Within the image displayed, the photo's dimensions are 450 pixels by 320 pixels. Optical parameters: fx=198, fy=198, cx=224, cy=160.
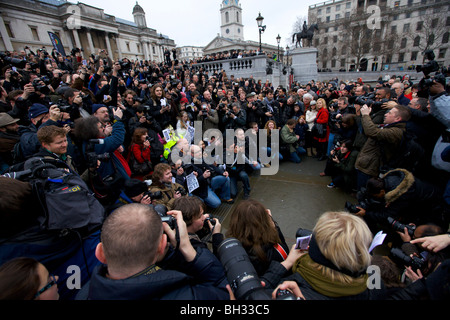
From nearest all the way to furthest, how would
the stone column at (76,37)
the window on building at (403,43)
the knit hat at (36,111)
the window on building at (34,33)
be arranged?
the knit hat at (36,111), the window on building at (34,33), the stone column at (76,37), the window on building at (403,43)

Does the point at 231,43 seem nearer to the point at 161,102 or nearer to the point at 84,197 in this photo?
the point at 161,102

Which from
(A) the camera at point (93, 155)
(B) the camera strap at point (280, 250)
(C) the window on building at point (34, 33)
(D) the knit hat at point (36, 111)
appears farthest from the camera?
(C) the window on building at point (34, 33)

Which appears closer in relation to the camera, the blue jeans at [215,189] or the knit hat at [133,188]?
the knit hat at [133,188]

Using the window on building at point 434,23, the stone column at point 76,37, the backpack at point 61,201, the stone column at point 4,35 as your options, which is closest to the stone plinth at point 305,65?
the backpack at point 61,201

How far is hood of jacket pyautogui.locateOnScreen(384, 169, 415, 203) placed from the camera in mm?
2566

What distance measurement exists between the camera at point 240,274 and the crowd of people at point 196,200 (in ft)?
0.19

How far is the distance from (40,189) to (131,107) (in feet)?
11.8

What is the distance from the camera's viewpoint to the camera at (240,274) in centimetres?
112

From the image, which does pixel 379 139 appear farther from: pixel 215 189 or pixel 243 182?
pixel 215 189

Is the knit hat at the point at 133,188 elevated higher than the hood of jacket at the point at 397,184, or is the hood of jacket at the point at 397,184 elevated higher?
the knit hat at the point at 133,188

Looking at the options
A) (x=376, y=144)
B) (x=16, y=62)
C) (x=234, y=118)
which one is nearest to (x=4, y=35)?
(x=16, y=62)

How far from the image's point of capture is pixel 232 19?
234 ft

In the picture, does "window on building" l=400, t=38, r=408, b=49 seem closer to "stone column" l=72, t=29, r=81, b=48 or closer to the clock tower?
the clock tower

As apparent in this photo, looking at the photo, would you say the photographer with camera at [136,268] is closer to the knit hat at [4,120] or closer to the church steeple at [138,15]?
the knit hat at [4,120]
